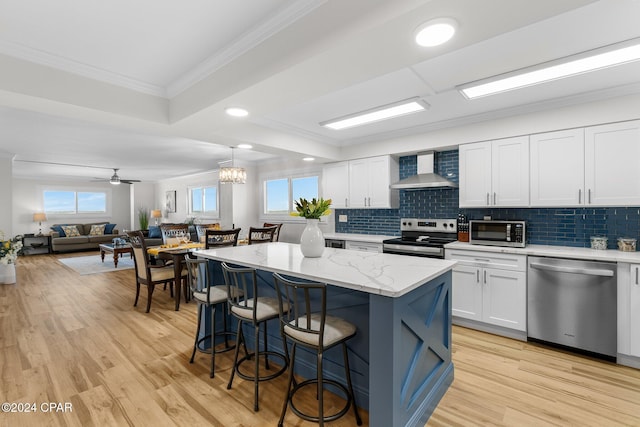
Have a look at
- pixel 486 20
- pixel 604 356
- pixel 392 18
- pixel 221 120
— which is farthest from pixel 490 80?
pixel 604 356

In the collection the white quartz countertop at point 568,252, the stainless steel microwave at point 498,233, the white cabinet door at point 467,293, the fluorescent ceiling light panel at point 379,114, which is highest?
the fluorescent ceiling light panel at point 379,114

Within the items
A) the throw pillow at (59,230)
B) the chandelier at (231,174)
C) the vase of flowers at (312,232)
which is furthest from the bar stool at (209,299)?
the throw pillow at (59,230)

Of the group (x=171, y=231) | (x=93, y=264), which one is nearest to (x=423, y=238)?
(x=171, y=231)

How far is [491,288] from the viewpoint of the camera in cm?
327

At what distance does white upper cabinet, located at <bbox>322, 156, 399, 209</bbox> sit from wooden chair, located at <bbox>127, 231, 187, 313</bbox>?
2772 mm

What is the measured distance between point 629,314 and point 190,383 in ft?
12.2

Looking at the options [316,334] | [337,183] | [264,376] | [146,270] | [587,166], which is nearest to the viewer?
[316,334]

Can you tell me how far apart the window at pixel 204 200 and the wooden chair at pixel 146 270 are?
3.94 m

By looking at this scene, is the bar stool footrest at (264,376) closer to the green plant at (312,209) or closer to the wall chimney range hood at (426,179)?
the green plant at (312,209)

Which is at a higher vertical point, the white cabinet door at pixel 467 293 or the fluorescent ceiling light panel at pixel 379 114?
the fluorescent ceiling light panel at pixel 379 114

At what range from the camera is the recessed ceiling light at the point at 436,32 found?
1.46 m

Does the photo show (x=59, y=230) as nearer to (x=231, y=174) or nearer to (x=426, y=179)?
(x=231, y=174)

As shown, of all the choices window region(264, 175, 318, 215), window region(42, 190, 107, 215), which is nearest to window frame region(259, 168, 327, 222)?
window region(264, 175, 318, 215)

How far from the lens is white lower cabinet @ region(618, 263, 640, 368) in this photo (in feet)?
8.41
